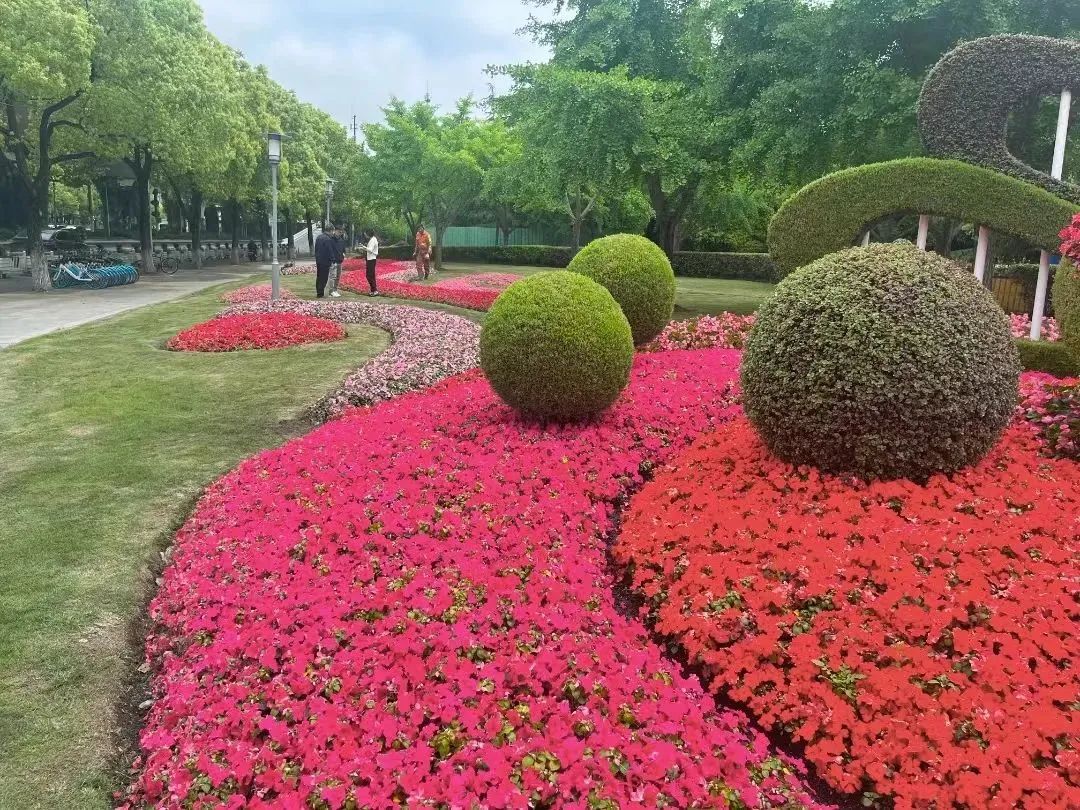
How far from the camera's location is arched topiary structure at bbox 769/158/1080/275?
34.3 feet

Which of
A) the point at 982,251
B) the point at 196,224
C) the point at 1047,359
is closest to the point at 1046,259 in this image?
the point at 982,251

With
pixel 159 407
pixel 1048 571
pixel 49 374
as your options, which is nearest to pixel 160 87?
pixel 49 374

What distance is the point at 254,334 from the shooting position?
13656 mm

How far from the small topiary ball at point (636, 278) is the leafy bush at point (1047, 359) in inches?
174

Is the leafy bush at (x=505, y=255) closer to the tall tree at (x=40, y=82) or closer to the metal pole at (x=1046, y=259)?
the tall tree at (x=40, y=82)

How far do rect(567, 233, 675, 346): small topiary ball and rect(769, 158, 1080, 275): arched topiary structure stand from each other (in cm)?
203

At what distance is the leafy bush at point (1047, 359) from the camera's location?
945 cm

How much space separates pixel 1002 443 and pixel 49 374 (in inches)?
455

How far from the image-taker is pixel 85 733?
365cm

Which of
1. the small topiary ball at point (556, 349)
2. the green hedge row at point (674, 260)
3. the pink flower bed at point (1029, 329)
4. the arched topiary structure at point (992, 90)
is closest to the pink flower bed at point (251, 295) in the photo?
the green hedge row at point (674, 260)

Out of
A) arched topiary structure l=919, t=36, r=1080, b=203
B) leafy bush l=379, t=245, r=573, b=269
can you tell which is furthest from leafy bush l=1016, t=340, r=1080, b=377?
leafy bush l=379, t=245, r=573, b=269

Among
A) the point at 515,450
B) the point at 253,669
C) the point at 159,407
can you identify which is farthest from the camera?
the point at 159,407

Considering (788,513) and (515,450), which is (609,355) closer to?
(515,450)

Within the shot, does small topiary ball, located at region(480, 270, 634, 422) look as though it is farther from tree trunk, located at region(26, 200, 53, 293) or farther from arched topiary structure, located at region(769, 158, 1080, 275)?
tree trunk, located at region(26, 200, 53, 293)
